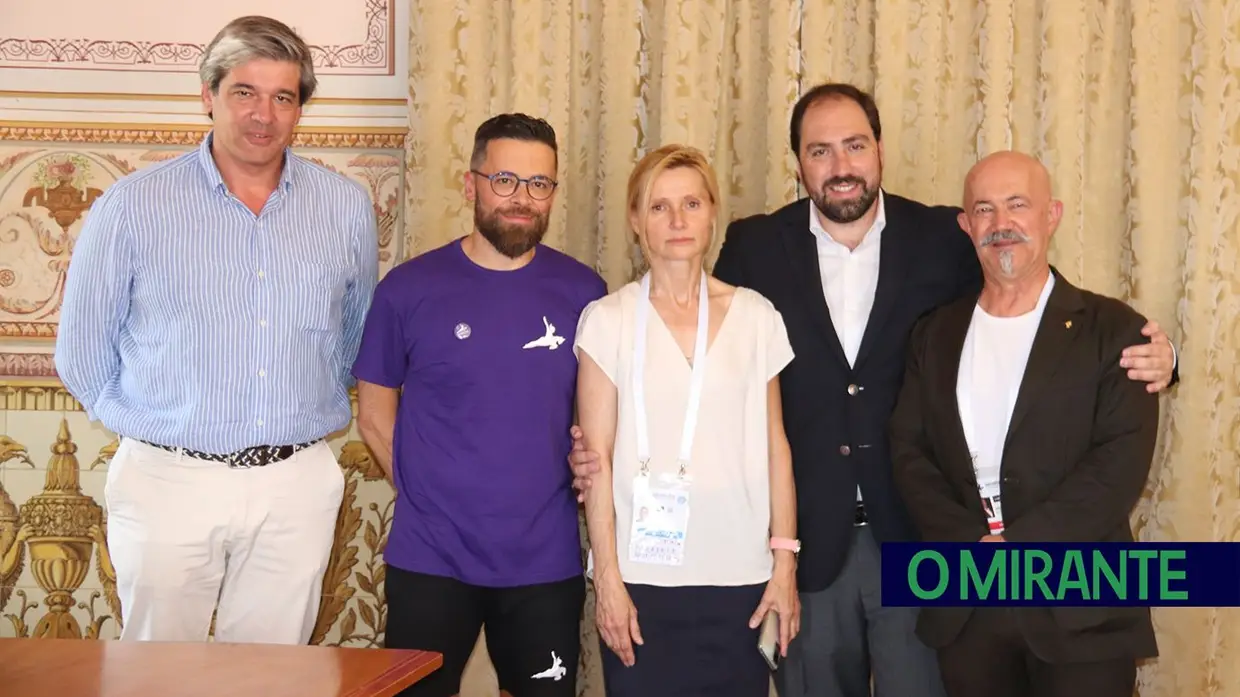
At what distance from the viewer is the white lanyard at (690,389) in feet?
8.05

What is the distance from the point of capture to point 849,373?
8.80 feet

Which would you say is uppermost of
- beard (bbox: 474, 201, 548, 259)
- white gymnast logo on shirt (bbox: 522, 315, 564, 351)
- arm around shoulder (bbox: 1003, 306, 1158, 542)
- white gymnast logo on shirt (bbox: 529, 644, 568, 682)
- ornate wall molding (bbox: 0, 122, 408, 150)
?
ornate wall molding (bbox: 0, 122, 408, 150)

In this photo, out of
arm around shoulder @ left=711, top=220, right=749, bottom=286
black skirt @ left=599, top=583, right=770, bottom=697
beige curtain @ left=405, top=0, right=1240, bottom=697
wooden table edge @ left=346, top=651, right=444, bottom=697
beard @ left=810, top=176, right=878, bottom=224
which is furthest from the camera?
beige curtain @ left=405, top=0, right=1240, bottom=697

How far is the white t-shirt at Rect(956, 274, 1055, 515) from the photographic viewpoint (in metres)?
2.55

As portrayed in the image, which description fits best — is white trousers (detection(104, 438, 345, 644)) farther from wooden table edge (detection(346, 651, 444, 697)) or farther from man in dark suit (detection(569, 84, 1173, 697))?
man in dark suit (detection(569, 84, 1173, 697))

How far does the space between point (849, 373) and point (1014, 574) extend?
0.59m

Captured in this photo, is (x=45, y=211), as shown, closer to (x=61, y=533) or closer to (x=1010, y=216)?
(x=61, y=533)

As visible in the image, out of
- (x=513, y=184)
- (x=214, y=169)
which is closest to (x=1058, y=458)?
(x=513, y=184)

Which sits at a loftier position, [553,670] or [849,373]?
[849,373]

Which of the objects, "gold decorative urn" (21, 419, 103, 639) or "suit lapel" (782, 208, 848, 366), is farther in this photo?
"gold decorative urn" (21, 419, 103, 639)

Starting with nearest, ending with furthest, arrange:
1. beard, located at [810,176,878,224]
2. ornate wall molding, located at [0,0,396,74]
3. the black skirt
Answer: the black skirt → beard, located at [810,176,878,224] → ornate wall molding, located at [0,0,396,74]

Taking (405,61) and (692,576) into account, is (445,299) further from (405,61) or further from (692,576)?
(405,61)

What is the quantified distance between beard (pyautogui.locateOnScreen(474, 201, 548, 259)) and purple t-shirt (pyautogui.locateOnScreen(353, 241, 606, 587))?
74 mm

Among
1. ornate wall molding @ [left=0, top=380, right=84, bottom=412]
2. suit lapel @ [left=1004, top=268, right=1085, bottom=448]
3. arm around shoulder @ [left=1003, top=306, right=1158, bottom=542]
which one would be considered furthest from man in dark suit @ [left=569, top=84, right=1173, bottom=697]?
ornate wall molding @ [left=0, top=380, right=84, bottom=412]
